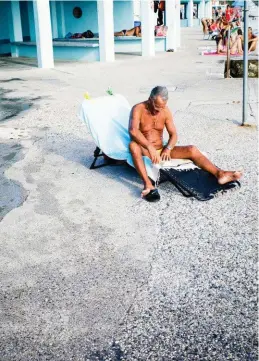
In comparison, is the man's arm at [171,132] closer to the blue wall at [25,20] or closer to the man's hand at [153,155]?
the man's hand at [153,155]

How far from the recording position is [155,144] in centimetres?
536

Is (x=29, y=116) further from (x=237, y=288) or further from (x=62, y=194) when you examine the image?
(x=237, y=288)

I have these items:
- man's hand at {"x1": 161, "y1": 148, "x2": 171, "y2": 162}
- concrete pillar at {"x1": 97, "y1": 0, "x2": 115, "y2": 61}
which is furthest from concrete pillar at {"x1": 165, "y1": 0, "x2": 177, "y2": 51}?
man's hand at {"x1": 161, "y1": 148, "x2": 171, "y2": 162}

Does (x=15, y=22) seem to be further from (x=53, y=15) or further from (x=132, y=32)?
(x=132, y=32)

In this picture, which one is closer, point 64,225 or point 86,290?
point 86,290

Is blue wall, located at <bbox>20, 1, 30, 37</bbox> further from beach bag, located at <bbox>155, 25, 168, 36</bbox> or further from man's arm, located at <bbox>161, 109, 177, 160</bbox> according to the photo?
man's arm, located at <bbox>161, 109, 177, 160</bbox>

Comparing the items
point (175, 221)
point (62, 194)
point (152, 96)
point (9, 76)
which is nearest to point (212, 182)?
point (175, 221)

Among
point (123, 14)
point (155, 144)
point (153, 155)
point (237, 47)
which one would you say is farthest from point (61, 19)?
point (153, 155)

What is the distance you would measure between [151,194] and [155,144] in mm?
757

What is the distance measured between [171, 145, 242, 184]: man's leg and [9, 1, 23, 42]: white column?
1676 cm

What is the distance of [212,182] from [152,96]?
44.1 inches

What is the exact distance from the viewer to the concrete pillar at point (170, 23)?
2153 centimetres

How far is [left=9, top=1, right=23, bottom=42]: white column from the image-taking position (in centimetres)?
1959

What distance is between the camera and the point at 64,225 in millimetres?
4441
